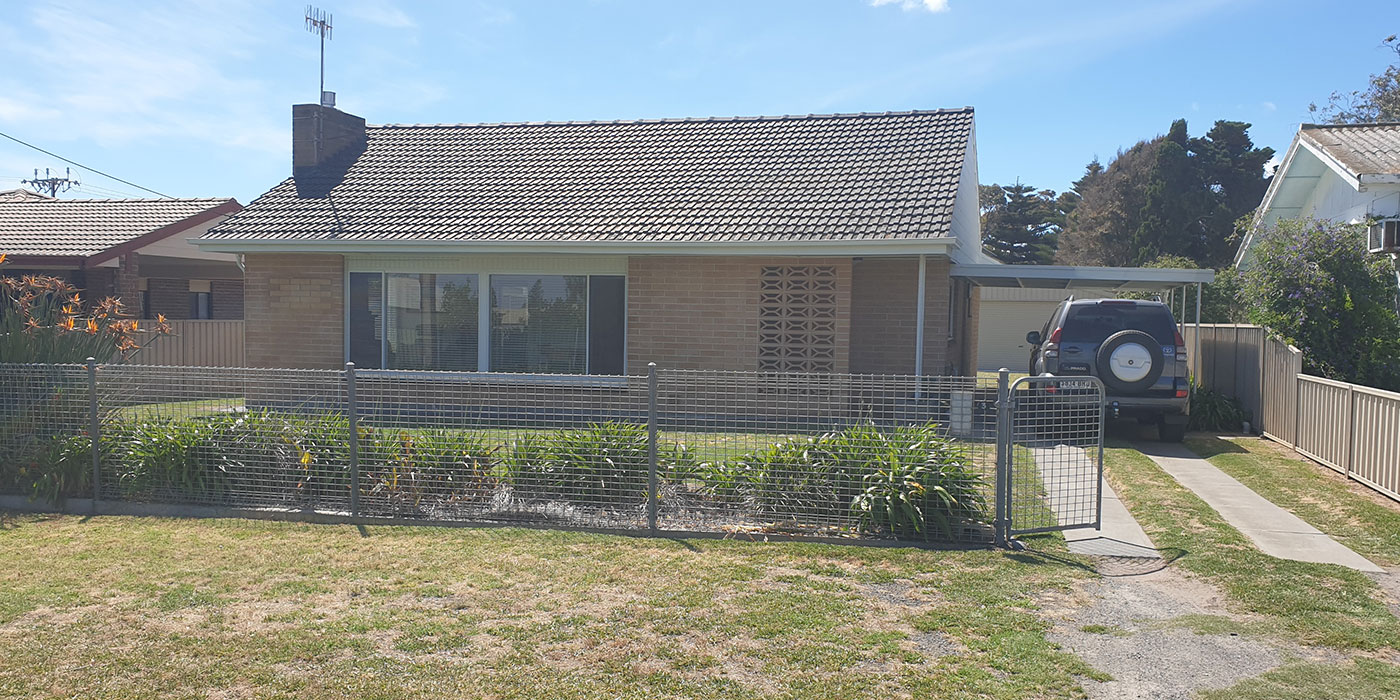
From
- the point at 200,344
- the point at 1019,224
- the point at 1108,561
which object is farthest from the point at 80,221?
the point at 1019,224

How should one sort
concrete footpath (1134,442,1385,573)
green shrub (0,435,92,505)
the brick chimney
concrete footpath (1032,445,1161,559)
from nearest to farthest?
concrete footpath (1134,442,1385,573), concrete footpath (1032,445,1161,559), green shrub (0,435,92,505), the brick chimney

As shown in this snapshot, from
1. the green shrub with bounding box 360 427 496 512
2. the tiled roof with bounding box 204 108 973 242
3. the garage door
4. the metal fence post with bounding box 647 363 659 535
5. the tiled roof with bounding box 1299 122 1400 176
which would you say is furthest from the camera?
the garage door

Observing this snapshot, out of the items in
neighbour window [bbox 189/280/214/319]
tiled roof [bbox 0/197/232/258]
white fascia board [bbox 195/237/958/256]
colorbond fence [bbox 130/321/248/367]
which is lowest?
colorbond fence [bbox 130/321/248/367]

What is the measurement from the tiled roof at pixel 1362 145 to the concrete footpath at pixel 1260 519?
5.41 metres

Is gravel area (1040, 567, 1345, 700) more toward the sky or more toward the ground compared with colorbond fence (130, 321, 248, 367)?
more toward the ground

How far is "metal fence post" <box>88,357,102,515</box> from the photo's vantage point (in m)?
8.36

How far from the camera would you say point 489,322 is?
571 inches

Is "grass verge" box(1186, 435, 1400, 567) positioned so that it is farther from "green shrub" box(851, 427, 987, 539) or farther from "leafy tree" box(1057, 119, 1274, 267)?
"leafy tree" box(1057, 119, 1274, 267)

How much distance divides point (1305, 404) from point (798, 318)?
5994 mm

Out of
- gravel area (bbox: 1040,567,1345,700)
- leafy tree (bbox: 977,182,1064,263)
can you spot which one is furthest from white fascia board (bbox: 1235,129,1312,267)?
leafy tree (bbox: 977,182,1064,263)

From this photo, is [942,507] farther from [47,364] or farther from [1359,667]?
[47,364]

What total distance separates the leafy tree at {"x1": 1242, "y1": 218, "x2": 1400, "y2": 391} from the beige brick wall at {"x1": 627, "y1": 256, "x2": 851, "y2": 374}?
5.28 meters

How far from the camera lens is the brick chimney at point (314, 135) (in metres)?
17.2

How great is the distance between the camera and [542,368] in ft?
47.2
